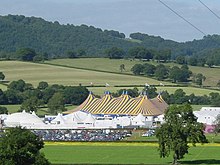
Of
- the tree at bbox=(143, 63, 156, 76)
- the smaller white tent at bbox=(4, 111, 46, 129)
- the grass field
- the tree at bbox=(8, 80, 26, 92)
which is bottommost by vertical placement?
the smaller white tent at bbox=(4, 111, 46, 129)

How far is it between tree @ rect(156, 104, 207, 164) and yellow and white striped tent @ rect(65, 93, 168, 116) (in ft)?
213

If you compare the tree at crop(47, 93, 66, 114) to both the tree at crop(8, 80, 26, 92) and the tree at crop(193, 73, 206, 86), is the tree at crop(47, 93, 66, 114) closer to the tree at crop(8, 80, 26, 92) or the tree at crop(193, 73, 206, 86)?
the tree at crop(8, 80, 26, 92)

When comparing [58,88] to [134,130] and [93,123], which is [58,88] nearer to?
[93,123]

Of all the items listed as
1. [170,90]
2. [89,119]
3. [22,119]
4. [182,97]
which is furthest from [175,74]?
[22,119]

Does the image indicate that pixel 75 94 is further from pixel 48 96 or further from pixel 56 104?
pixel 56 104

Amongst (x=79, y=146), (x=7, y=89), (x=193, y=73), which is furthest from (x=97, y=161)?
(x=193, y=73)

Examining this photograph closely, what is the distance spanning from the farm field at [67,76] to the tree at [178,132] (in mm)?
110754

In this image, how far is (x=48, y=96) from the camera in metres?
158

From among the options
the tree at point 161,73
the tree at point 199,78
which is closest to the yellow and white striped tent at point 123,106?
the tree at point 199,78

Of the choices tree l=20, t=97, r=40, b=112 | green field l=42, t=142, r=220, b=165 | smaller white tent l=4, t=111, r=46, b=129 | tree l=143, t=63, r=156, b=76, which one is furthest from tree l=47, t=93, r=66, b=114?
green field l=42, t=142, r=220, b=165

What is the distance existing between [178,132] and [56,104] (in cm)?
8553

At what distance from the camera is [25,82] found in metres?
179

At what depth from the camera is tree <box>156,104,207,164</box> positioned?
6031 cm

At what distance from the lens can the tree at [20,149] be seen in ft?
→ 136
